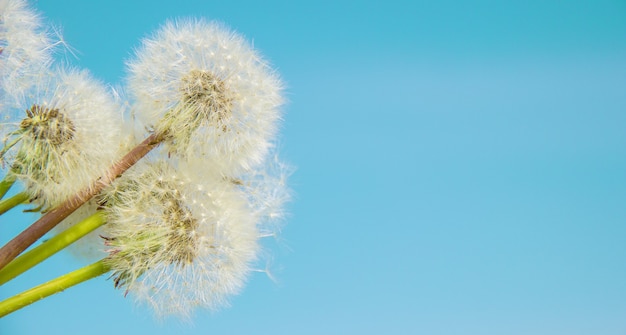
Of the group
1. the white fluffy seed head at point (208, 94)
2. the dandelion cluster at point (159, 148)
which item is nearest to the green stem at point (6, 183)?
the dandelion cluster at point (159, 148)

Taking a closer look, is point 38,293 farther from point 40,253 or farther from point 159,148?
point 159,148

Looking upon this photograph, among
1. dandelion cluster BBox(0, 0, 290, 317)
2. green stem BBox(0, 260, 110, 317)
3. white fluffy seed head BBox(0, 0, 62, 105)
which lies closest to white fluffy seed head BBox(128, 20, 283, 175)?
dandelion cluster BBox(0, 0, 290, 317)

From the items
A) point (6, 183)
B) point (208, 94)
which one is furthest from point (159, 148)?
point (6, 183)

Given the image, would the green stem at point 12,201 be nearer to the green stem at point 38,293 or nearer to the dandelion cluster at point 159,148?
the dandelion cluster at point 159,148

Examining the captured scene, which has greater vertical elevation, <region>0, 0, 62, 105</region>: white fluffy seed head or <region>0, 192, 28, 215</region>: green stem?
<region>0, 0, 62, 105</region>: white fluffy seed head

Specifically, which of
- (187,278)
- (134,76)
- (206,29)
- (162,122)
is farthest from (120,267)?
(206,29)

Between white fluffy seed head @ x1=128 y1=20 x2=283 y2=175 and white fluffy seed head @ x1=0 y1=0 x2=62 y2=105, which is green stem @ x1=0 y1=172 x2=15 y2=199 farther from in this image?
white fluffy seed head @ x1=128 y1=20 x2=283 y2=175

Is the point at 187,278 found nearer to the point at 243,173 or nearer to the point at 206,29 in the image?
the point at 243,173
